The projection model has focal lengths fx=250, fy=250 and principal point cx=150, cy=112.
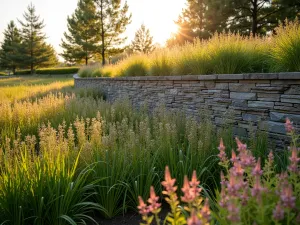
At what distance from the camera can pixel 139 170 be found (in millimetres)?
2641

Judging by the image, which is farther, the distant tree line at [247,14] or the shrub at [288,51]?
the distant tree line at [247,14]

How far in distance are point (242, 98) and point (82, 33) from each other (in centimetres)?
2777

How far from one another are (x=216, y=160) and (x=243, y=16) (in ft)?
45.6

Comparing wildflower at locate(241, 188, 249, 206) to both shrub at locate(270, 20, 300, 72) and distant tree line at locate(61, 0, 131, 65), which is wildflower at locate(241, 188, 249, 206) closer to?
shrub at locate(270, 20, 300, 72)

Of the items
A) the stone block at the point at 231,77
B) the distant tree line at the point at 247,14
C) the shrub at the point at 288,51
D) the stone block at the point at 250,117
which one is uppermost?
the distant tree line at the point at 247,14

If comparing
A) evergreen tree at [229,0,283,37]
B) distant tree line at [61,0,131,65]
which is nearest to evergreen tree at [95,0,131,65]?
distant tree line at [61,0,131,65]

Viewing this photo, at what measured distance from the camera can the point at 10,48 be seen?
133 feet

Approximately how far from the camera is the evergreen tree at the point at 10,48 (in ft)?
128

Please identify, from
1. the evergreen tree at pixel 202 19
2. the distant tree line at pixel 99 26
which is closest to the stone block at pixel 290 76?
the evergreen tree at pixel 202 19

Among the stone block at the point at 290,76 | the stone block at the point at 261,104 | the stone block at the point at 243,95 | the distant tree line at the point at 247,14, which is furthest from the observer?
the distant tree line at the point at 247,14

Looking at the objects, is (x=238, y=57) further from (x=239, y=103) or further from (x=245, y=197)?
(x=245, y=197)

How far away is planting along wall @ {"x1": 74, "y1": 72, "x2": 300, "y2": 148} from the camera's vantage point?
10.3 ft

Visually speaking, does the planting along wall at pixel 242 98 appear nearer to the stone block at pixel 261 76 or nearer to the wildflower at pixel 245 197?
the stone block at pixel 261 76

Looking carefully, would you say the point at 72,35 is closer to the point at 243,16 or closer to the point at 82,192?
the point at 243,16
